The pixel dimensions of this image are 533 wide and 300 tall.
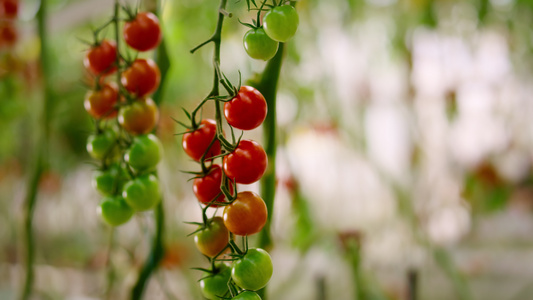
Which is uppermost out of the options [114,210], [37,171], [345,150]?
[114,210]

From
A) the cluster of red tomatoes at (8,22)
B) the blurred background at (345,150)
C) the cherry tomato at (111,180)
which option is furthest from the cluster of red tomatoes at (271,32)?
the cluster of red tomatoes at (8,22)

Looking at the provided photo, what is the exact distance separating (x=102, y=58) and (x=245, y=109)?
0.13 m

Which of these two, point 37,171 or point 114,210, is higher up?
point 114,210

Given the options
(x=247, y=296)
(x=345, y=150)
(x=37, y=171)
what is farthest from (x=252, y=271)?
(x=345, y=150)

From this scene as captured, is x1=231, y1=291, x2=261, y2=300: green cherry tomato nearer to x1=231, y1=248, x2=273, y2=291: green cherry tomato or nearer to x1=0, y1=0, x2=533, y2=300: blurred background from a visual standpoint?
x1=231, y1=248, x2=273, y2=291: green cherry tomato

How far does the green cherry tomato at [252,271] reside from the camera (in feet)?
0.53

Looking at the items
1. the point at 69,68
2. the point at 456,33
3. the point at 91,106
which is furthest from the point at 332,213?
the point at 69,68

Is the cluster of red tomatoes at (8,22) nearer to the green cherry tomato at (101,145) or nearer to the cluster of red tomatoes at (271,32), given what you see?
the green cherry tomato at (101,145)

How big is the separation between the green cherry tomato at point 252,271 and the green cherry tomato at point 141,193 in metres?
0.07

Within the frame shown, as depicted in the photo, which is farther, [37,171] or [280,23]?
[37,171]

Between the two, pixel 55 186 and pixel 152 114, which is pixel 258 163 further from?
pixel 55 186

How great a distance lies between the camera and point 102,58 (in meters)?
0.26

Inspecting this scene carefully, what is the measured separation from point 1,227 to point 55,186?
59cm

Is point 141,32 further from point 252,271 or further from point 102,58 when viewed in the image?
point 252,271
